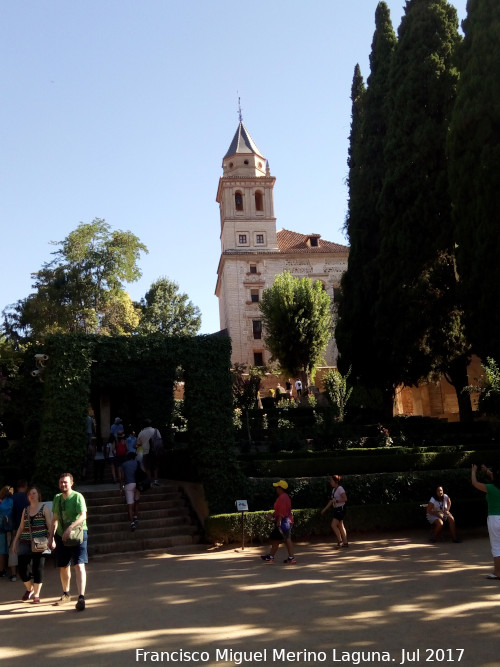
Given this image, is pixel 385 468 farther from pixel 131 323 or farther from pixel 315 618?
pixel 131 323

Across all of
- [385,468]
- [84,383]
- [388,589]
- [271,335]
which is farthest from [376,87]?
[388,589]

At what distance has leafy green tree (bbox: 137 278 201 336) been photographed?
5447 cm

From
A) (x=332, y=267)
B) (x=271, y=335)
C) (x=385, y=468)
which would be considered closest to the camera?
(x=385, y=468)

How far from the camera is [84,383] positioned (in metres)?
12.7

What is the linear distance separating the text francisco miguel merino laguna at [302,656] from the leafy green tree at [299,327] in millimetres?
31982

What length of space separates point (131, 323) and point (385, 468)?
2349cm

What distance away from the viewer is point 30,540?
8.22 m

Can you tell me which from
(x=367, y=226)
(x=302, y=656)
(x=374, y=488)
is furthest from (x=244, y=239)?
(x=302, y=656)

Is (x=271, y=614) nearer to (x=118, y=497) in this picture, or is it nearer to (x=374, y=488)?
(x=374, y=488)

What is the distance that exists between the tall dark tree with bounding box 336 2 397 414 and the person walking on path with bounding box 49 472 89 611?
20.8 metres

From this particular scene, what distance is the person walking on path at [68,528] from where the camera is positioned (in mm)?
7582

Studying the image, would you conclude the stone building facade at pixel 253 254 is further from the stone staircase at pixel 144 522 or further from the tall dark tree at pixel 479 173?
the stone staircase at pixel 144 522

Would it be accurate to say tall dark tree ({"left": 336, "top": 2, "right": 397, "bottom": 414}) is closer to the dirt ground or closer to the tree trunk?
the tree trunk

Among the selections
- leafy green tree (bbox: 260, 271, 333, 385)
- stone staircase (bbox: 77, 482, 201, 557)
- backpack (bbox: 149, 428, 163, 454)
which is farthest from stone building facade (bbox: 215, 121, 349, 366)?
stone staircase (bbox: 77, 482, 201, 557)
